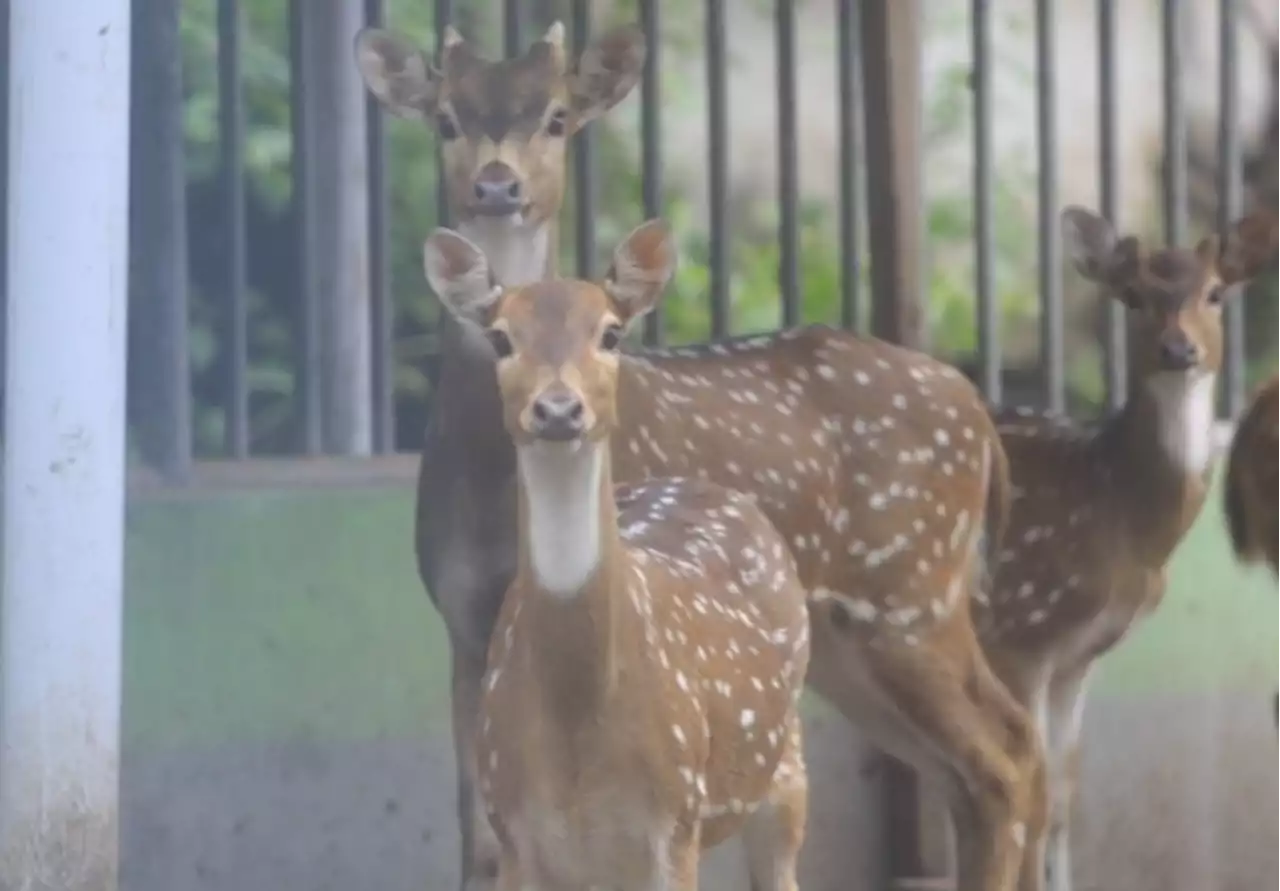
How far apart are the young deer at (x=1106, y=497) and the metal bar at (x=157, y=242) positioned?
202 centimetres

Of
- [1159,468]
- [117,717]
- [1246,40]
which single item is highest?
[1246,40]

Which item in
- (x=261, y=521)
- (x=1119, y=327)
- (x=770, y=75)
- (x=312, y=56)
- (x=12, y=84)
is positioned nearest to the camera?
(x=12, y=84)

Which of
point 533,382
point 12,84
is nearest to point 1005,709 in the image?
point 533,382

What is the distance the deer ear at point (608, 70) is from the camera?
564 cm

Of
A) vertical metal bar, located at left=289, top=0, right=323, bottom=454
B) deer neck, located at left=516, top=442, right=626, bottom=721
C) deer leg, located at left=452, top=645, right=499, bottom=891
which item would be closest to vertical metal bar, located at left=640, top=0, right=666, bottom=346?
vertical metal bar, located at left=289, top=0, right=323, bottom=454

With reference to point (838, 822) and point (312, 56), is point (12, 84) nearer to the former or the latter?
point (312, 56)

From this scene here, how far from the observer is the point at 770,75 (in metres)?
9.50

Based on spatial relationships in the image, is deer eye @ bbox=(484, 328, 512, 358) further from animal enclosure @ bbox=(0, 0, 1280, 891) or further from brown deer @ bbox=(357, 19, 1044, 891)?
animal enclosure @ bbox=(0, 0, 1280, 891)

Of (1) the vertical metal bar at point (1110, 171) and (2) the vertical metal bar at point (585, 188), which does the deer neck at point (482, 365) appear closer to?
(2) the vertical metal bar at point (585, 188)

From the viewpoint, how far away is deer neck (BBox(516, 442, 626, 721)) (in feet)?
13.6

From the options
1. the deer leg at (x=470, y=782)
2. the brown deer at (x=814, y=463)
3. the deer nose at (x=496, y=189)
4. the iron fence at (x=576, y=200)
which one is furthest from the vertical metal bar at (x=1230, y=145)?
the deer leg at (x=470, y=782)

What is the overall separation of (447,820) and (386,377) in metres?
1.03

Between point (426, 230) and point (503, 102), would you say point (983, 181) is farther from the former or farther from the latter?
point (503, 102)

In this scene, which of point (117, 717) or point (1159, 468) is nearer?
point (117, 717)
